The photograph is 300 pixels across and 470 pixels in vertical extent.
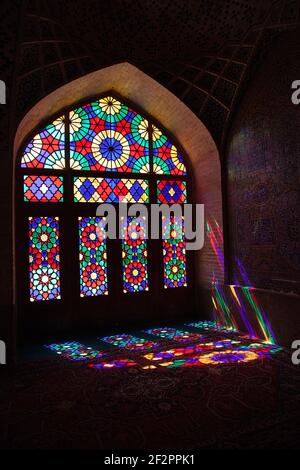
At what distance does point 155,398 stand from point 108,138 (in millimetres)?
4647

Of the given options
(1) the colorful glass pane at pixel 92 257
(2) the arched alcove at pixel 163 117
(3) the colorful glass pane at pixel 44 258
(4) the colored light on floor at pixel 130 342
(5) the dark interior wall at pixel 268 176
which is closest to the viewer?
(5) the dark interior wall at pixel 268 176

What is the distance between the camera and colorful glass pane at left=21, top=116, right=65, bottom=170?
603 centimetres

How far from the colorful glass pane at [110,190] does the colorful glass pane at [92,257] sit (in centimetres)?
40

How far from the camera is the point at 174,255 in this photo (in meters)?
7.00

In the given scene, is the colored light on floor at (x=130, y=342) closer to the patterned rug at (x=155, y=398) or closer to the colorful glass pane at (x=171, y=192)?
the patterned rug at (x=155, y=398)

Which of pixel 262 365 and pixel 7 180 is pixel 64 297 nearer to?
pixel 7 180

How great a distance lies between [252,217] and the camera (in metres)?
5.77

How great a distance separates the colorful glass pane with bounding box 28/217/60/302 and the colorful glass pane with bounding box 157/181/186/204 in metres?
2.02

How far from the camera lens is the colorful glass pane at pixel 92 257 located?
245 inches

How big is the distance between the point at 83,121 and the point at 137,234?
7.32ft

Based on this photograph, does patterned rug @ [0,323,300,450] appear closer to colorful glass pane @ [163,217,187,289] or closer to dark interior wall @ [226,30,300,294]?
dark interior wall @ [226,30,300,294]

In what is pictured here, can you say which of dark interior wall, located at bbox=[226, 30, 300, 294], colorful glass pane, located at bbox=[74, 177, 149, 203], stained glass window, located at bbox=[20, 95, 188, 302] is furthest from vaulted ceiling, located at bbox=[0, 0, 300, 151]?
colorful glass pane, located at bbox=[74, 177, 149, 203]

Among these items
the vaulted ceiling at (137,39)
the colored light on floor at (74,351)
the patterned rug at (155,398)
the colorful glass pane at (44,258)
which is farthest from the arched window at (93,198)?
the patterned rug at (155,398)

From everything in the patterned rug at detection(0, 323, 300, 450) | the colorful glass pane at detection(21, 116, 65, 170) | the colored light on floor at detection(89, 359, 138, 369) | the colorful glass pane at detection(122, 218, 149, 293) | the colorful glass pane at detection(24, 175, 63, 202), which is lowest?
the colored light on floor at detection(89, 359, 138, 369)
